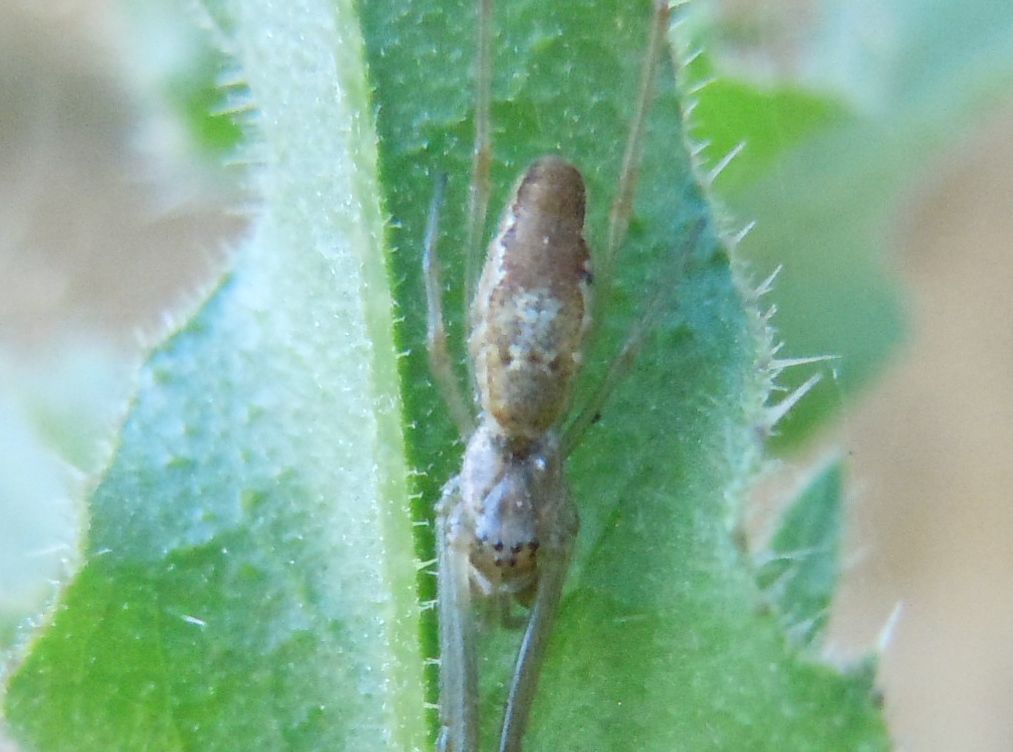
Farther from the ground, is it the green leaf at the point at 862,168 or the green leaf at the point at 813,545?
the green leaf at the point at 862,168

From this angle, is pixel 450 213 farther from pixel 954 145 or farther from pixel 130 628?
pixel 954 145

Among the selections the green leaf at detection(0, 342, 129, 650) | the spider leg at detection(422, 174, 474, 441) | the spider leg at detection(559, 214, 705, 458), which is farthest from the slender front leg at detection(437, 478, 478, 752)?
the green leaf at detection(0, 342, 129, 650)

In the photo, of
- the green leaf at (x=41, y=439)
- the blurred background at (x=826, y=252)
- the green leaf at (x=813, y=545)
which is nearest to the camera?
the green leaf at (x=813, y=545)

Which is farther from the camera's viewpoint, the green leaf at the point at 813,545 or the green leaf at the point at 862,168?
the green leaf at the point at 862,168

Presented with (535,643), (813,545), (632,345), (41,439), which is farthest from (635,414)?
(41,439)

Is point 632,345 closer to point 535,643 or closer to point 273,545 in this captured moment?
point 535,643

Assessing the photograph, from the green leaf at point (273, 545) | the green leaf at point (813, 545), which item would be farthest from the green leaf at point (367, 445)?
the green leaf at point (813, 545)

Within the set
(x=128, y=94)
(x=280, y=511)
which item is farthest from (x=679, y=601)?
(x=128, y=94)

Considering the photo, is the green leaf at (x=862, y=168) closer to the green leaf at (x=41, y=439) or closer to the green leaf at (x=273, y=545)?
the green leaf at (x=273, y=545)
